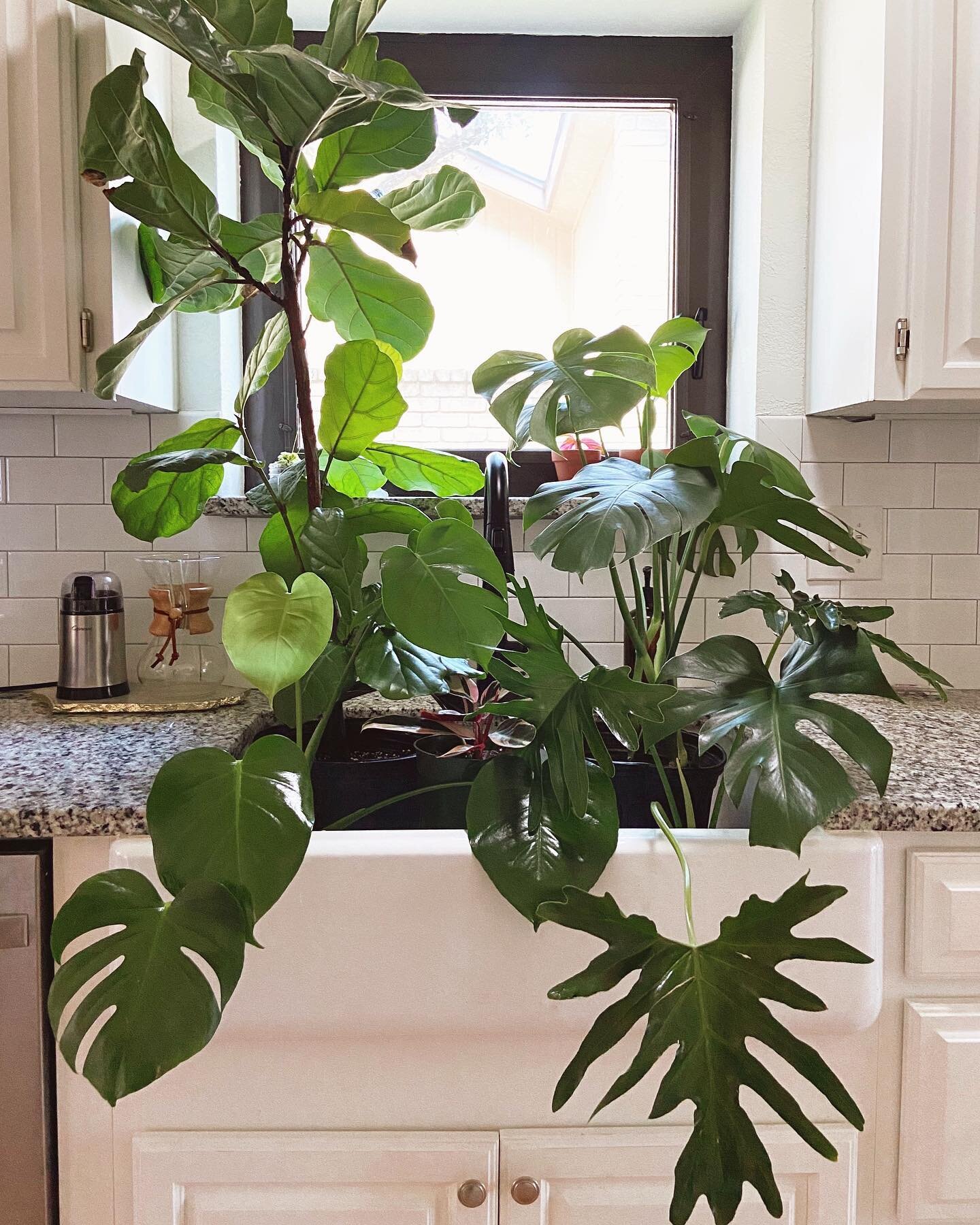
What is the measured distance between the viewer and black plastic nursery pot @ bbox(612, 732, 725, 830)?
3.52 feet

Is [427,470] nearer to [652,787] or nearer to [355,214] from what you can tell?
[355,214]

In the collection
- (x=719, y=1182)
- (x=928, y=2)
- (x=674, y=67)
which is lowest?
(x=719, y=1182)

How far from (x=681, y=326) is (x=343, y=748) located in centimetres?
62

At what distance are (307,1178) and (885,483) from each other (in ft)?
4.36

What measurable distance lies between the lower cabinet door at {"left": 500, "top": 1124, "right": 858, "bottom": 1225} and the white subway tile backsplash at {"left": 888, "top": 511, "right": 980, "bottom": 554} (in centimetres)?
100

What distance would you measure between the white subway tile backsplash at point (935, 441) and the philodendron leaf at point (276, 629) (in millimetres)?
1176

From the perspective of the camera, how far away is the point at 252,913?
721 mm

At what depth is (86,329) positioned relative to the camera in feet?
4.31

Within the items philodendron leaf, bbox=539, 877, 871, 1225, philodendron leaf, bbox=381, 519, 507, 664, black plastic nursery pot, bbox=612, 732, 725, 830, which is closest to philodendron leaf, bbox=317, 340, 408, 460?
philodendron leaf, bbox=381, 519, 507, 664

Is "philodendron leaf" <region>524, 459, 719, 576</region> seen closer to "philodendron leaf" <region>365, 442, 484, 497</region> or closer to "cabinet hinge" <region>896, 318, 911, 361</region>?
"philodendron leaf" <region>365, 442, 484, 497</region>

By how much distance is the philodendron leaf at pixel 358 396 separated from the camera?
3.36 feet

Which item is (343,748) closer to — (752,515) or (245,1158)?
(245,1158)

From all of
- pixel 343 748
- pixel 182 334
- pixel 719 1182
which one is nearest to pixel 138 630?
pixel 182 334

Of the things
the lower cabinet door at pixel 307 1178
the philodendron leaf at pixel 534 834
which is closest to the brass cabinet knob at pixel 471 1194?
the lower cabinet door at pixel 307 1178
